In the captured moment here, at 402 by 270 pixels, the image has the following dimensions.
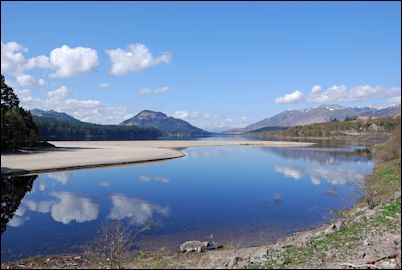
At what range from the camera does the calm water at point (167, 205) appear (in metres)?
19.4

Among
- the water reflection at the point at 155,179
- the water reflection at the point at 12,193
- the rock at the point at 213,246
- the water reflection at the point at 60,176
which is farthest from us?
the water reflection at the point at 155,179

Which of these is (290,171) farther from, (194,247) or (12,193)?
(194,247)

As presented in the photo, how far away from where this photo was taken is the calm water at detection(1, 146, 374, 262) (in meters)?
19.4

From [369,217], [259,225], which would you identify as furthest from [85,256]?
[369,217]

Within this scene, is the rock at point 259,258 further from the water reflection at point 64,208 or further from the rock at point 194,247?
the water reflection at point 64,208

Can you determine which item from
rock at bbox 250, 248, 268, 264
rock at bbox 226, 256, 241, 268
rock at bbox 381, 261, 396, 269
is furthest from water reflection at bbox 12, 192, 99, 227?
rock at bbox 381, 261, 396, 269

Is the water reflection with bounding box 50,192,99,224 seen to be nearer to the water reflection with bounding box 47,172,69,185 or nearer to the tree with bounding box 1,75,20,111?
the water reflection with bounding box 47,172,69,185

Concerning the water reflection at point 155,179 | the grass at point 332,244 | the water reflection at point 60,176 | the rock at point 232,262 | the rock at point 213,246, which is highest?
the grass at point 332,244

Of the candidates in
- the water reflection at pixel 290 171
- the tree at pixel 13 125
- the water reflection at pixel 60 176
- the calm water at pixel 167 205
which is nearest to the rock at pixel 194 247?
the calm water at pixel 167 205

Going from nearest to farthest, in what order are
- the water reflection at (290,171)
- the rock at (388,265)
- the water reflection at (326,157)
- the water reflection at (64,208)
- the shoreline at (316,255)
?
1. the rock at (388,265)
2. the shoreline at (316,255)
3. the water reflection at (64,208)
4. the water reflection at (290,171)
5. the water reflection at (326,157)

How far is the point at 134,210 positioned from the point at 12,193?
40.1ft

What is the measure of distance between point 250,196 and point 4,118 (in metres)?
48.0

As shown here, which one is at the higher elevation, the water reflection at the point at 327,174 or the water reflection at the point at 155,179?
the water reflection at the point at 155,179

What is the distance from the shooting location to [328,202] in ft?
95.5
